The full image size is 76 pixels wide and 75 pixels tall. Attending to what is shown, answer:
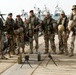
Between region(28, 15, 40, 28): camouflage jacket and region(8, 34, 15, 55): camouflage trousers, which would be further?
region(28, 15, 40, 28): camouflage jacket

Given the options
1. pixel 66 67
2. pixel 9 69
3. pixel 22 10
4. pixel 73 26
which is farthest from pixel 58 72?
pixel 22 10

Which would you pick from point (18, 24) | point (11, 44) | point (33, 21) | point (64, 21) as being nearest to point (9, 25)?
point (18, 24)

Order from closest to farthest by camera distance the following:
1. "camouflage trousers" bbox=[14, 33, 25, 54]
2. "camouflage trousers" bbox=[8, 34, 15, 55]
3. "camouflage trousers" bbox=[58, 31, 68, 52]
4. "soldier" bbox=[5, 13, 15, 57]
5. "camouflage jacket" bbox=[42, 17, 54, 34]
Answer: "soldier" bbox=[5, 13, 15, 57], "camouflage trousers" bbox=[8, 34, 15, 55], "camouflage trousers" bbox=[58, 31, 68, 52], "camouflage jacket" bbox=[42, 17, 54, 34], "camouflage trousers" bbox=[14, 33, 25, 54]

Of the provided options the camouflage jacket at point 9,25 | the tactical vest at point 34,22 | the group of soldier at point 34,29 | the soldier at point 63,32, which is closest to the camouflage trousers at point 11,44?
the group of soldier at point 34,29

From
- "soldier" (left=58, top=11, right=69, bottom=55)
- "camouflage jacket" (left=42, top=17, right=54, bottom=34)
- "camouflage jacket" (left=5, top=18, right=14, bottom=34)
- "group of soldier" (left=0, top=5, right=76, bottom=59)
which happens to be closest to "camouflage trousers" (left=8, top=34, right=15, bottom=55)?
"group of soldier" (left=0, top=5, right=76, bottom=59)

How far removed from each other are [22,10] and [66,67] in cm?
2546

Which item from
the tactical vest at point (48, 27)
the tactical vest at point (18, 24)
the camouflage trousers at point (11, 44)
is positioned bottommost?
the camouflage trousers at point (11, 44)

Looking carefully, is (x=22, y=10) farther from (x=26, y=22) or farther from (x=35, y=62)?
(x=35, y=62)

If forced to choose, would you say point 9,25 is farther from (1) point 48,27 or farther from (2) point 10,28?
(1) point 48,27

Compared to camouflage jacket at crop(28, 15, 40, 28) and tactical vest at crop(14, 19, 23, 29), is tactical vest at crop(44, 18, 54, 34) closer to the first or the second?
camouflage jacket at crop(28, 15, 40, 28)

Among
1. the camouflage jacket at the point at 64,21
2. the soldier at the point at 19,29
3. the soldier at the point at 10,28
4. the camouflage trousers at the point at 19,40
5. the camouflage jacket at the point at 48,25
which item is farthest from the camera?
the camouflage trousers at the point at 19,40

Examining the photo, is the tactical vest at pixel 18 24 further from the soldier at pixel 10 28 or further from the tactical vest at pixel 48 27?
the tactical vest at pixel 48 27

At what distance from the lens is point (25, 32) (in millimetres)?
14109

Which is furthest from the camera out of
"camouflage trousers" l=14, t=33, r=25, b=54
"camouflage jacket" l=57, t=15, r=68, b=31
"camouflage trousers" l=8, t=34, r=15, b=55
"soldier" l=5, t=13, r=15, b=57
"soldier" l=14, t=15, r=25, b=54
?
"camouflage trousers" l=14, t=33, r=25, b=54
